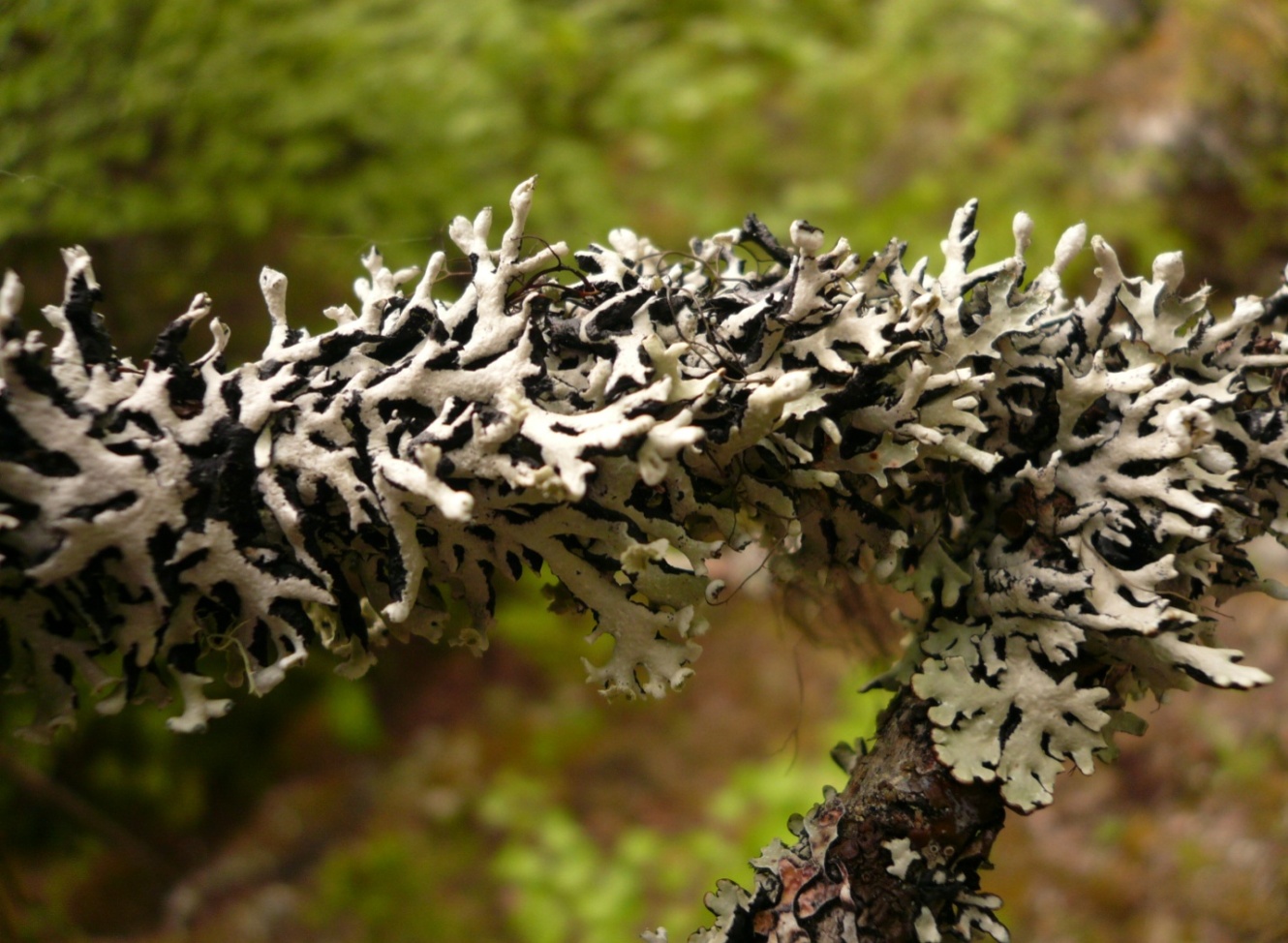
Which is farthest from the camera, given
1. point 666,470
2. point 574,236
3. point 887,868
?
point 574,236

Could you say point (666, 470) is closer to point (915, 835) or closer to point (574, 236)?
point (915, 835)

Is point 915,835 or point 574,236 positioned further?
point 574,236

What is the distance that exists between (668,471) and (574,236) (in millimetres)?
916

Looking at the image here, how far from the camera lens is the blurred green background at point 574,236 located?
1842 millimetres

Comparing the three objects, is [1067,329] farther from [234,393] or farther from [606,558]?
[234,393]

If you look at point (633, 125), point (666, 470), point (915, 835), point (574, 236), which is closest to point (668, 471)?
point (666, 470)

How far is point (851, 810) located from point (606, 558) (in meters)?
0.34

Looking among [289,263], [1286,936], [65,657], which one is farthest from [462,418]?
[289,263]

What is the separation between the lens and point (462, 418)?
26.0 inches

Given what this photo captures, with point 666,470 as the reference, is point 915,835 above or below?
below

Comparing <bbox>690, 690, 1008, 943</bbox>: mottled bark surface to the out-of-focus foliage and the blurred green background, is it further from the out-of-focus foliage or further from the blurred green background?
the out-of-focus foliage

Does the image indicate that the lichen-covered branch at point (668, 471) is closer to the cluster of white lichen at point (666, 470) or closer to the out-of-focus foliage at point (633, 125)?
the cluster of white lichen at point (666, 470)

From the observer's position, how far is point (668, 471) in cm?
73

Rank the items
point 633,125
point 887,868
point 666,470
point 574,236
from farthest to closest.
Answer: point 633,125 → point 574,236 → point 887,868 → point 666,470
